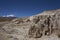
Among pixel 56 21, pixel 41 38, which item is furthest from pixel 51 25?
pixel 41 38

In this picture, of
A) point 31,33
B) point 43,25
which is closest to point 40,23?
point 43,25

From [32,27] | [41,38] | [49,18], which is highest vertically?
[49,18]

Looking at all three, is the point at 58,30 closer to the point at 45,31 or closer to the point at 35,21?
the point at 45,31

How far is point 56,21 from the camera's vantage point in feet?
46.8

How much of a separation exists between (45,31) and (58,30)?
1.42 m

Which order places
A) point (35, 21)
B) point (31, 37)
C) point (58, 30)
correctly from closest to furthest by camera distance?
point (58, 30) < point (31, 37) < point (35, 21)

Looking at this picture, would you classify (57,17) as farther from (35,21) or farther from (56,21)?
(35,21)

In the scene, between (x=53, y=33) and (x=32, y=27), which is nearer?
(x=53, y=33)

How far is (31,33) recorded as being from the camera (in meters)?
15.1

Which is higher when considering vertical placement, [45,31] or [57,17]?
[57,17]

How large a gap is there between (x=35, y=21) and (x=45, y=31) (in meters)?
2.01

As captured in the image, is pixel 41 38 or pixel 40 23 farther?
pixel 40 23

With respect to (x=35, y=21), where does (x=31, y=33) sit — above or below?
below

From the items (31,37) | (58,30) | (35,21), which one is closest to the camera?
(58,30)
